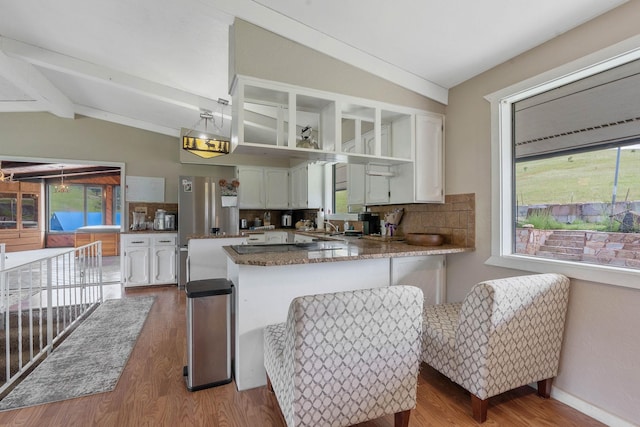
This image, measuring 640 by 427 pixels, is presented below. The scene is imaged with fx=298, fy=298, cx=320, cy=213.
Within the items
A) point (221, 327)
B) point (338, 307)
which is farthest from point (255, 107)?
point (338, 307)

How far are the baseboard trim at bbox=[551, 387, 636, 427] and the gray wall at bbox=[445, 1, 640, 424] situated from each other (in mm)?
23

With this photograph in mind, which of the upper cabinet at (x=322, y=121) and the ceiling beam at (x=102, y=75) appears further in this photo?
the ceiling beam at (x=102, y=75)

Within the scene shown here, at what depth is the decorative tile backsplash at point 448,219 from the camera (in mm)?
2666

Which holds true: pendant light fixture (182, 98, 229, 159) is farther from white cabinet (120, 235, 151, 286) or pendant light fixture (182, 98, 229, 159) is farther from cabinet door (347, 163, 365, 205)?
white cabinet (120, 235, 151, 286)

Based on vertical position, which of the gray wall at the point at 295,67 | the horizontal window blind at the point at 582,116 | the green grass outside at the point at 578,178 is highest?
the gray wall at the point at 295,67

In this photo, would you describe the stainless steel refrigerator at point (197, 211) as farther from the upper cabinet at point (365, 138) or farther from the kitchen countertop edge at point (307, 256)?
the kitchen countertop edge at point (307, 256)

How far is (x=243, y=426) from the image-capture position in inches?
68.7

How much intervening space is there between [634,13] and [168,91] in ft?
15.1

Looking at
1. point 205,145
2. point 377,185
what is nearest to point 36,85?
point 205,145

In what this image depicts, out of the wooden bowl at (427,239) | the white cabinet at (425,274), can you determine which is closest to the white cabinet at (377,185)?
the wooden bowl at (427,239)

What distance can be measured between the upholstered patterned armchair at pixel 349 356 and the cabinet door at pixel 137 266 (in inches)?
166

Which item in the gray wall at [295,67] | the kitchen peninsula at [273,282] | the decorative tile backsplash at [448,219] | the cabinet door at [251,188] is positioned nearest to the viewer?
the kitchen peninsula at [273,282]

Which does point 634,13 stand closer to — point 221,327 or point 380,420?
point 380,420

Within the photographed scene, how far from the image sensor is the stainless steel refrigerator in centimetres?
491
